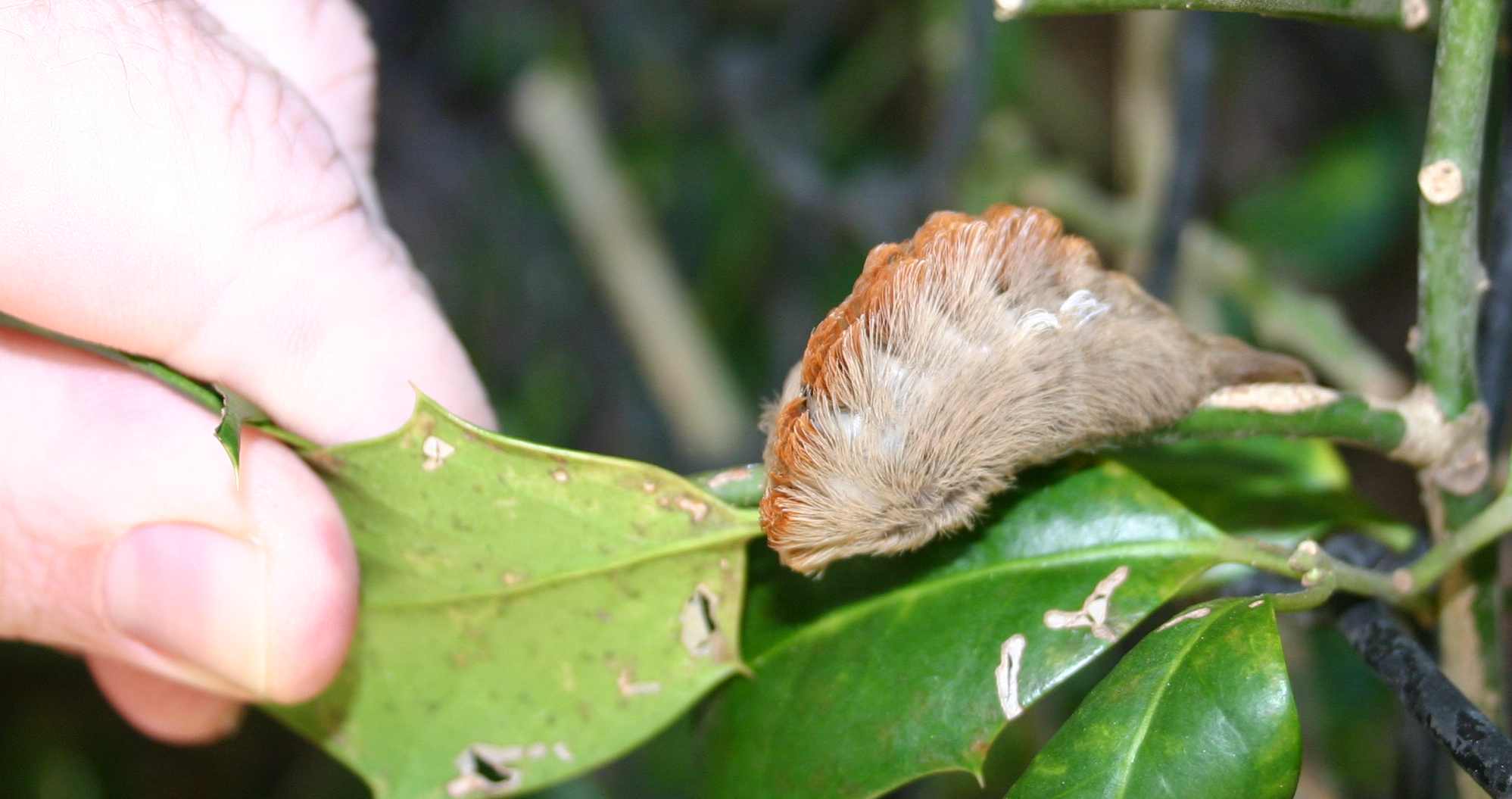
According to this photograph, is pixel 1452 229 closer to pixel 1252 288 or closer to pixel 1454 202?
pixel 1454 202

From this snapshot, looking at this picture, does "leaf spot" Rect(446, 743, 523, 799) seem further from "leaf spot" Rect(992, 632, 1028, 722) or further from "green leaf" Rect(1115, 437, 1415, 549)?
"green leaf" Rect(1115, 437, 1415, 549)

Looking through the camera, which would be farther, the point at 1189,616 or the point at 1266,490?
the point at 1266,490

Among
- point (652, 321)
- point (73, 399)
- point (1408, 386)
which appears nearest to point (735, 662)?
point (73, 399)

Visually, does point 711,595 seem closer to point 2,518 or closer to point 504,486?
→ point 504,486

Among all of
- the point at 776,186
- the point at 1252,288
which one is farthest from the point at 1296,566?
the point at 776,186

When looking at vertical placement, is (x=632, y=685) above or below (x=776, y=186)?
above

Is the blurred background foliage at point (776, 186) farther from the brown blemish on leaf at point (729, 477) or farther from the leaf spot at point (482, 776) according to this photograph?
the brown blemish on leaf at point (729, 477)
